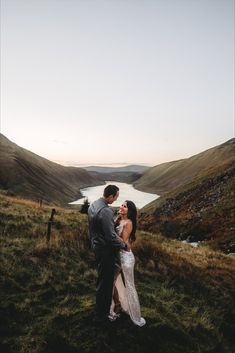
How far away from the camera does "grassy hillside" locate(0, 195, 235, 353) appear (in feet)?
21.1

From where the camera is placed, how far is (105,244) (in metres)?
6.50

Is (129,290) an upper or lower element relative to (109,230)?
lower

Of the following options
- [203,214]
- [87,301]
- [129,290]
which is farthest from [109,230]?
[203,214]

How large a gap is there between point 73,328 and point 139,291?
320 centimetres

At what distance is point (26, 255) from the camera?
1054 cm

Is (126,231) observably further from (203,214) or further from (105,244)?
(203,214)

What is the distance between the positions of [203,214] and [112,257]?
36.0 metres

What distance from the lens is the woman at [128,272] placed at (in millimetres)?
6793

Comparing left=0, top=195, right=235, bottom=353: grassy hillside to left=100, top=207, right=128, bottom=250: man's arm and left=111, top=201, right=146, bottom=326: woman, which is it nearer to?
left=111, top=201, right=146, bottom=326: woman

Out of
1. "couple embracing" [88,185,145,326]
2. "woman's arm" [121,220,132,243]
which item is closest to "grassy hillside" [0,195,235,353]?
"couple embracing" [88,185,145,326]

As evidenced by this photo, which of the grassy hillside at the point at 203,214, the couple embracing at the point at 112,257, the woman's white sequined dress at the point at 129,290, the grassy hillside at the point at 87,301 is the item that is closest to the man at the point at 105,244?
the couple embracing at the point at 112,257

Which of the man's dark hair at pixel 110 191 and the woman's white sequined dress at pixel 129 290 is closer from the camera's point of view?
the man's dark hair at pixel 110 191

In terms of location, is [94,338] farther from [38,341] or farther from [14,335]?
[14,335]

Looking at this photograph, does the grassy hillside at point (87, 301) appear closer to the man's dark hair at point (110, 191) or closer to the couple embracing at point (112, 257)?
the couple embracing at point (112, 257)
